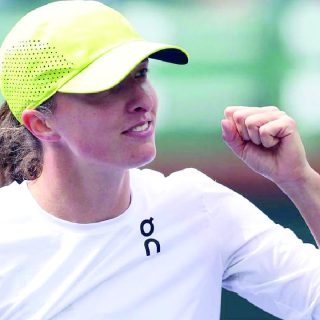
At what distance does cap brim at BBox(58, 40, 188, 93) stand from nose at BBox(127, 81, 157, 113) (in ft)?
0.23

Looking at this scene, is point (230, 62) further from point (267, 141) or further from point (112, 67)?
point (112, 67)

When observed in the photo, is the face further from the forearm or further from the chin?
the forearm

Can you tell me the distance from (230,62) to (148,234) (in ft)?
6.42

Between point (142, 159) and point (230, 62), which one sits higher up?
point (142, 159)

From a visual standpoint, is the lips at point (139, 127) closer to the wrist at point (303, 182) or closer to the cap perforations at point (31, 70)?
the cap perforations at point (31, 70)

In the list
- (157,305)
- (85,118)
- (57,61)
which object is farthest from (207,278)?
(57,61)

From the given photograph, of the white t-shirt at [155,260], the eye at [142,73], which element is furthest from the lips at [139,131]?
the white t-shirt at [155,260]

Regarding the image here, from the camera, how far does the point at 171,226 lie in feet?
6.61

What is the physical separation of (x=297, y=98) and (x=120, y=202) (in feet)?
6.49

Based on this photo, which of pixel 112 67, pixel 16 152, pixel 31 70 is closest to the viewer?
pixel 112 67

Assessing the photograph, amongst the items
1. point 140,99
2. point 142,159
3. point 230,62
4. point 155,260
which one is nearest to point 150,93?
point 140,99

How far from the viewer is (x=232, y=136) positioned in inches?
77.5

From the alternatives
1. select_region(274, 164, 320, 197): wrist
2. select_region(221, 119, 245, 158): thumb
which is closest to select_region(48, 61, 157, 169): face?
select_region(221, 119, 245, 158): thumb

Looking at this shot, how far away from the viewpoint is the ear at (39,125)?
194 centimetres
